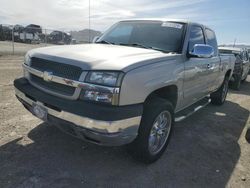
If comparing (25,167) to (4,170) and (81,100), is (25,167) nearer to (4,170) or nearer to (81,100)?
(4,170)

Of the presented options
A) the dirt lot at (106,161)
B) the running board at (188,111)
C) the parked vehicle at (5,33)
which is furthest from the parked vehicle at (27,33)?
A: the dirt lot at (106,161)

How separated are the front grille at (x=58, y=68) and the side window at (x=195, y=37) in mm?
2028

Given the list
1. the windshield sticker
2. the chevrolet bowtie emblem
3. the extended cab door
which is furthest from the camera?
the windshield sticker

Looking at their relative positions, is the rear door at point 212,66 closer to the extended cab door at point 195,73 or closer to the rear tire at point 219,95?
the extended cab door at point 195,73

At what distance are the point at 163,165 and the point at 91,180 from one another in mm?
1061

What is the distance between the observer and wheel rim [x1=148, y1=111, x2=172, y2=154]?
11.6ft

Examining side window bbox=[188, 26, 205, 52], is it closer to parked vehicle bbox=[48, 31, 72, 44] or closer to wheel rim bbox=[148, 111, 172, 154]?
wheel rim bbox=[148, 111, 172, 154]

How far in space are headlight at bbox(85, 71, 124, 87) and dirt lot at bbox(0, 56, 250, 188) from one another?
119 cm

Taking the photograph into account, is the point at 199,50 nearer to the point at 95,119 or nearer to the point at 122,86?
the point at 122,86

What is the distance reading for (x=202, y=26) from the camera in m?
5.16

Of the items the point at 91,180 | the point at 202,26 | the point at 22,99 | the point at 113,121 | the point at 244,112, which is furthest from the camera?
the point at 244,112

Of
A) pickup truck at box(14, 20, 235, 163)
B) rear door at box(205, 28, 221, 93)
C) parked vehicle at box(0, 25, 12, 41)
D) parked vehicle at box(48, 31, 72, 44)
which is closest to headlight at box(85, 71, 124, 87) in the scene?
pickup truck at box(14, 20, 235, 163)

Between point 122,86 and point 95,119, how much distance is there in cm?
44

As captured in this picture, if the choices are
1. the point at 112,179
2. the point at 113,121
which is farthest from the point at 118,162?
the point at 113,121
